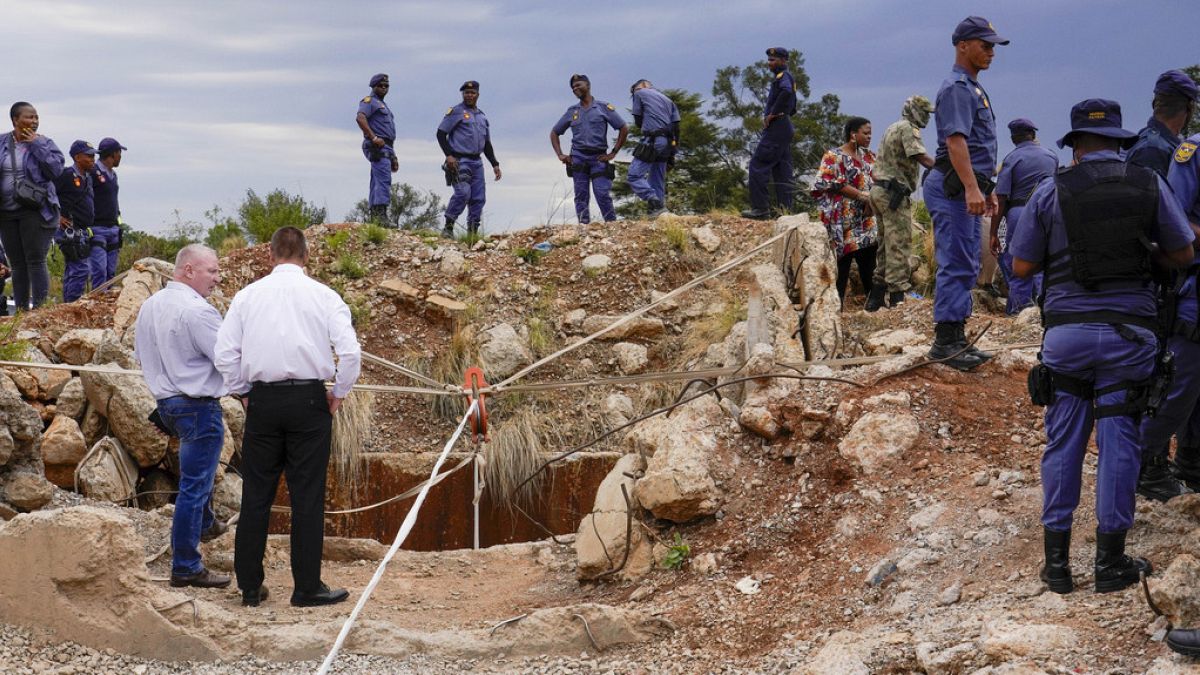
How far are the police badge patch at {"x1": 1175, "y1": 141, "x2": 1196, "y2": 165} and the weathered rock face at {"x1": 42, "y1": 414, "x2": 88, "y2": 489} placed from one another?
23.0 ft

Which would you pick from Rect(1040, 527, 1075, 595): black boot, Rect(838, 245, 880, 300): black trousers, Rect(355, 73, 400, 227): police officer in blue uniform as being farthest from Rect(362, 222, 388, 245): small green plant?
Rect(1040, 527, 1075, 595): black boot

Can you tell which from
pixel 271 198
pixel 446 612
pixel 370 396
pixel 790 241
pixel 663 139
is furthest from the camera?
pixel 271 198

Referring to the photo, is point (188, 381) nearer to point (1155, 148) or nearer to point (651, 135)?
point (1155, 148)

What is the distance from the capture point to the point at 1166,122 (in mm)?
5719

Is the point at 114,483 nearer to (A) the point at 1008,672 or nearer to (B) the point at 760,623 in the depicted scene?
(B) the point at 760,623

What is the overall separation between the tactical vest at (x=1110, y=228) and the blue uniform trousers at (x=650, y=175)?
8271mm

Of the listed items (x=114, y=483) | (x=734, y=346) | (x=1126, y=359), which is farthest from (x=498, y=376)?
(x=1126, y=359)

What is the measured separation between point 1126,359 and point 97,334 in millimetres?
7933

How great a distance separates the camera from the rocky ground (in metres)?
4.54

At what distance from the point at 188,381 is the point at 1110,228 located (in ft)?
13.9

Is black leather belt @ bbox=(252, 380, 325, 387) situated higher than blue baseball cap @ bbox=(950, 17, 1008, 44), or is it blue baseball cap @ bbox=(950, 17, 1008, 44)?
blue baseball cap @ bbox=(950, 17, 1008, 44)

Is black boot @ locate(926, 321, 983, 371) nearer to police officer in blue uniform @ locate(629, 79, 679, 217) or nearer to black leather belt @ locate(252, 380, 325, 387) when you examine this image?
black leather belt @ locate(252, 380, 325, 387)

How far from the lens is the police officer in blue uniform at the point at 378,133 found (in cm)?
1308

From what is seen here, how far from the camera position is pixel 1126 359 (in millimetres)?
4570
